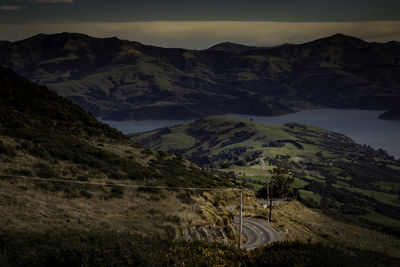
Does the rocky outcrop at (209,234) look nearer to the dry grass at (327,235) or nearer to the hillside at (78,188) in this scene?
the hillside at (78,188)

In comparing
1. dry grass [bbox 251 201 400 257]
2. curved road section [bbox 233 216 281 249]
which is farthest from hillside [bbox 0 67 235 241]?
dry grass [bbox 251 201 400 257]

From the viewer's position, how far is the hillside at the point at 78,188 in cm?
3075

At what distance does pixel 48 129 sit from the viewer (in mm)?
62125

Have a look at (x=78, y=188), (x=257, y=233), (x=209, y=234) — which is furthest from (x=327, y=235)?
(x=78, y=188)

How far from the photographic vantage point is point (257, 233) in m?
54.8

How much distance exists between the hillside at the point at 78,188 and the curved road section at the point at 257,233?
5315mm

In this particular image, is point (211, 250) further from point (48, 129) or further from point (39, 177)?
point (48, 129)

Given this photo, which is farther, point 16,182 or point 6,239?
point 16,182

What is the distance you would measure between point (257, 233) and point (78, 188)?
2815cm

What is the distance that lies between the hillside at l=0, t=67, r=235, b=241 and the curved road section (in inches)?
209

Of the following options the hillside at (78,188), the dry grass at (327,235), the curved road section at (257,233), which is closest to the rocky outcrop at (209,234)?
the hillside at (78,188)

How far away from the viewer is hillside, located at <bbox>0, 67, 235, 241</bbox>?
3075cm

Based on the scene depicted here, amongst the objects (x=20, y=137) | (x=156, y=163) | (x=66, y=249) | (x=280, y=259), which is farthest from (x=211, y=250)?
(x=156, y=163)

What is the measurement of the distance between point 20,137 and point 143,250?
115ft
